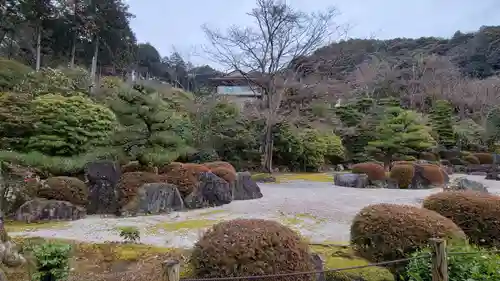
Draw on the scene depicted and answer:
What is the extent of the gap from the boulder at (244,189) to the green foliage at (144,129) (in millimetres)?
1895

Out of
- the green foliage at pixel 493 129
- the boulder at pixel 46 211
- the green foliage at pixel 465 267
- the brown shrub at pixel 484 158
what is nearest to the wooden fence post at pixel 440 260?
the green foliage at pixel 465 267

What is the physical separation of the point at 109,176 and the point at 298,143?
11.3 meters

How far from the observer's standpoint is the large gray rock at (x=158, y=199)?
24.0 feet

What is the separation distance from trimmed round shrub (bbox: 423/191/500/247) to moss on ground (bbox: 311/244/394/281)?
1.46 m

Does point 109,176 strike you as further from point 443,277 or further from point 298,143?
point 298,143

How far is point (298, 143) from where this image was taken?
17469 millimetres

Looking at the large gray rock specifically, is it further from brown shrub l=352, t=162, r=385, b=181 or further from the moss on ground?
brown shrub l=352, t=162, r=385, b=181

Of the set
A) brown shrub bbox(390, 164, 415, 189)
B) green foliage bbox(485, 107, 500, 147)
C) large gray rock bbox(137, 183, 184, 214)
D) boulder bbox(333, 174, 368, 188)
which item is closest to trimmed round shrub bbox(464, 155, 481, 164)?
green foliage bbox(485, 107, 500, 147)

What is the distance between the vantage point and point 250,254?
2893 mm

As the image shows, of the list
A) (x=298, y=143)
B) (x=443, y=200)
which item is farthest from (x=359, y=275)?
(x=298, y=143)

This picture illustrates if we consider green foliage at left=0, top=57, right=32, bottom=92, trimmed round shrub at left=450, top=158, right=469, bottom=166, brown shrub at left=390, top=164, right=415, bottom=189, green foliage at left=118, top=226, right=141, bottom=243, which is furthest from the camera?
trimmed round shrub at left=450, top=158, right=469, bottom=166

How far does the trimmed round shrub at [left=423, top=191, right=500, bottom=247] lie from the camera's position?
14.5ft

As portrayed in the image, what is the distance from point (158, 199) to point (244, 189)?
2628mm

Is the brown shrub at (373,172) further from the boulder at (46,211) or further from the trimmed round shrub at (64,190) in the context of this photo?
the boulder at (46,211)
